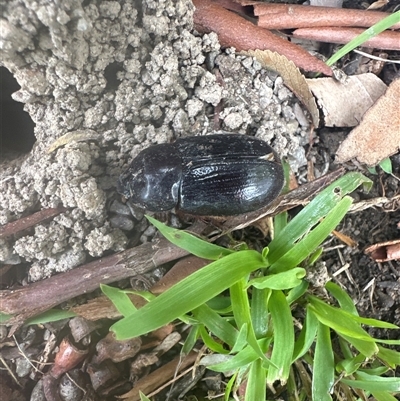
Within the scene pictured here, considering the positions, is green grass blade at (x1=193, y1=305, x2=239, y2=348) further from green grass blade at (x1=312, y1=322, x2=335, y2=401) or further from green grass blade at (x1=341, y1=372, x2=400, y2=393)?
green grass blade at (x1=341, y1=372, x2=400, y2=393)

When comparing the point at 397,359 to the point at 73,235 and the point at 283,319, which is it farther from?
the point at 73,235

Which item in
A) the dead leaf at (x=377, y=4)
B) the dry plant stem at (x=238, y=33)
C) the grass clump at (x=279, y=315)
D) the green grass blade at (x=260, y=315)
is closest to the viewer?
the grass clump at (x=279, y=315)

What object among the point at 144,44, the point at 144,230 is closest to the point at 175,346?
the point at 144,230

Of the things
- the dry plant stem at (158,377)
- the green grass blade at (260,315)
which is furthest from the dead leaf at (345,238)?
the dry plant stem at (158,377)

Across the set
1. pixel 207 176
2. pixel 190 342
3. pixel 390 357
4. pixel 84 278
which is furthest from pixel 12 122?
pixel 390 357

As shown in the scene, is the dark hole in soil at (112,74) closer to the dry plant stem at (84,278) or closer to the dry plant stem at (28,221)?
the dry plant stem at (28,221)
